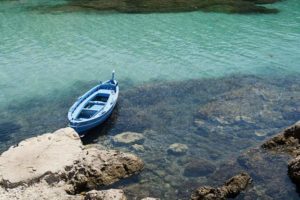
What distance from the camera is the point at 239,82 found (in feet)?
93.0

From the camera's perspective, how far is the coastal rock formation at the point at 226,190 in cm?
1573

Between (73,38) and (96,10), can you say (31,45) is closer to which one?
(73,38)

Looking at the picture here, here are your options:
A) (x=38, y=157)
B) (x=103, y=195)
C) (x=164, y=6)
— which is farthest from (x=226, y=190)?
(x=164, y=6)

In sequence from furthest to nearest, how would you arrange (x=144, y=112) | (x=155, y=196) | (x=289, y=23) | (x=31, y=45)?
(x=289, y=23)
(x=31, y=45)
(x=144, y=112)
(x=155, y=196)

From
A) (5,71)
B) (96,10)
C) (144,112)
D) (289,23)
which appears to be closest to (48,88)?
(5,71)

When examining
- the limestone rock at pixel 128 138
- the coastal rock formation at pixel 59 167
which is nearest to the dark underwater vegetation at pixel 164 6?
the limestone rock at pixel 128 138

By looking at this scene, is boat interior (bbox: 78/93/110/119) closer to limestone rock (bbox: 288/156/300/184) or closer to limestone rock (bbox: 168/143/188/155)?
limestone rock (bbox: 168/143/188/155)

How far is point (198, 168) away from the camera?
18.7 m

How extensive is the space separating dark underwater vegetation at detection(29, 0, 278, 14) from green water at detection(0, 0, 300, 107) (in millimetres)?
2232

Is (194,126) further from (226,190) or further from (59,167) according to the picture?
(59,167)

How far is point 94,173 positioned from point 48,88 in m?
12.6

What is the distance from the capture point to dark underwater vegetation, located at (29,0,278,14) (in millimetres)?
47625

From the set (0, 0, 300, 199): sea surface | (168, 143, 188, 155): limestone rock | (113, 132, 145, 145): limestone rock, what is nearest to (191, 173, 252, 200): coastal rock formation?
(0, 0, 300, 199): sea surface

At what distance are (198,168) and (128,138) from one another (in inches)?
178
